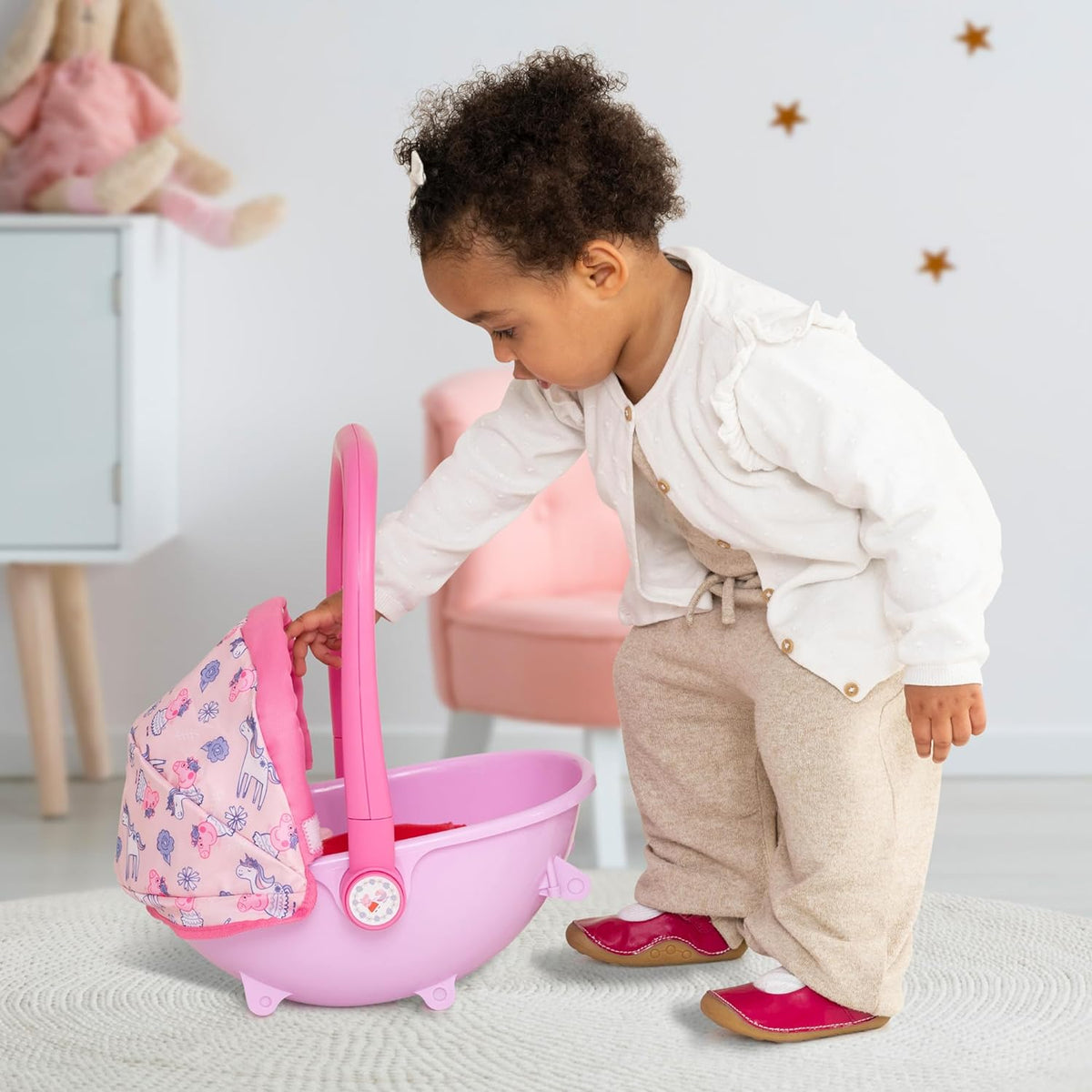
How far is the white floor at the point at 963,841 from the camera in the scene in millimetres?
1616

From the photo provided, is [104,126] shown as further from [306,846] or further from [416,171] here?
[306,846]

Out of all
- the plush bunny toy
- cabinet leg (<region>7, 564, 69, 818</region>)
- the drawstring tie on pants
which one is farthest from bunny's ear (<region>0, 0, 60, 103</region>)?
the drawstring tie on pants

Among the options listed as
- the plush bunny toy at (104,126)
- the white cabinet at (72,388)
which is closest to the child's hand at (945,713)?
the white cabinet at (72,388)

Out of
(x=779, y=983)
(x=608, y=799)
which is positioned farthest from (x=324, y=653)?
(x=608, y=799)

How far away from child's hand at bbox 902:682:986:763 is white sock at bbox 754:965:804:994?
0.65 ft

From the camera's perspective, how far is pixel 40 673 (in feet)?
6.26

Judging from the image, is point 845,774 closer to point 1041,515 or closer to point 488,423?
point 488,423

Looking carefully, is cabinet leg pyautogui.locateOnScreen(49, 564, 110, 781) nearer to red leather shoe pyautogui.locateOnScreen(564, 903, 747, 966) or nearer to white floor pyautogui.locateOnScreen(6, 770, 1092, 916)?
white floor pyautogui.locateOnScreen(6, 770, 1092, 916)

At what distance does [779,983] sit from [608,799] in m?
0.59

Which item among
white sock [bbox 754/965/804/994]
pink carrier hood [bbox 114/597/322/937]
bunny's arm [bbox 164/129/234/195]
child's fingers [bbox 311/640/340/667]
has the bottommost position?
white sock [bbox 754/965/804/994]

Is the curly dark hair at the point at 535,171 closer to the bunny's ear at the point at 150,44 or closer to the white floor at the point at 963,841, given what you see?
the white floor at the point at 963,841

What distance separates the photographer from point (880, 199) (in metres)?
2.10

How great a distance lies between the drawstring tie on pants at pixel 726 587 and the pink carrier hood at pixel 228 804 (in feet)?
1.08

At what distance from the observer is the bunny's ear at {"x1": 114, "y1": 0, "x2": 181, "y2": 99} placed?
6.44 feet
